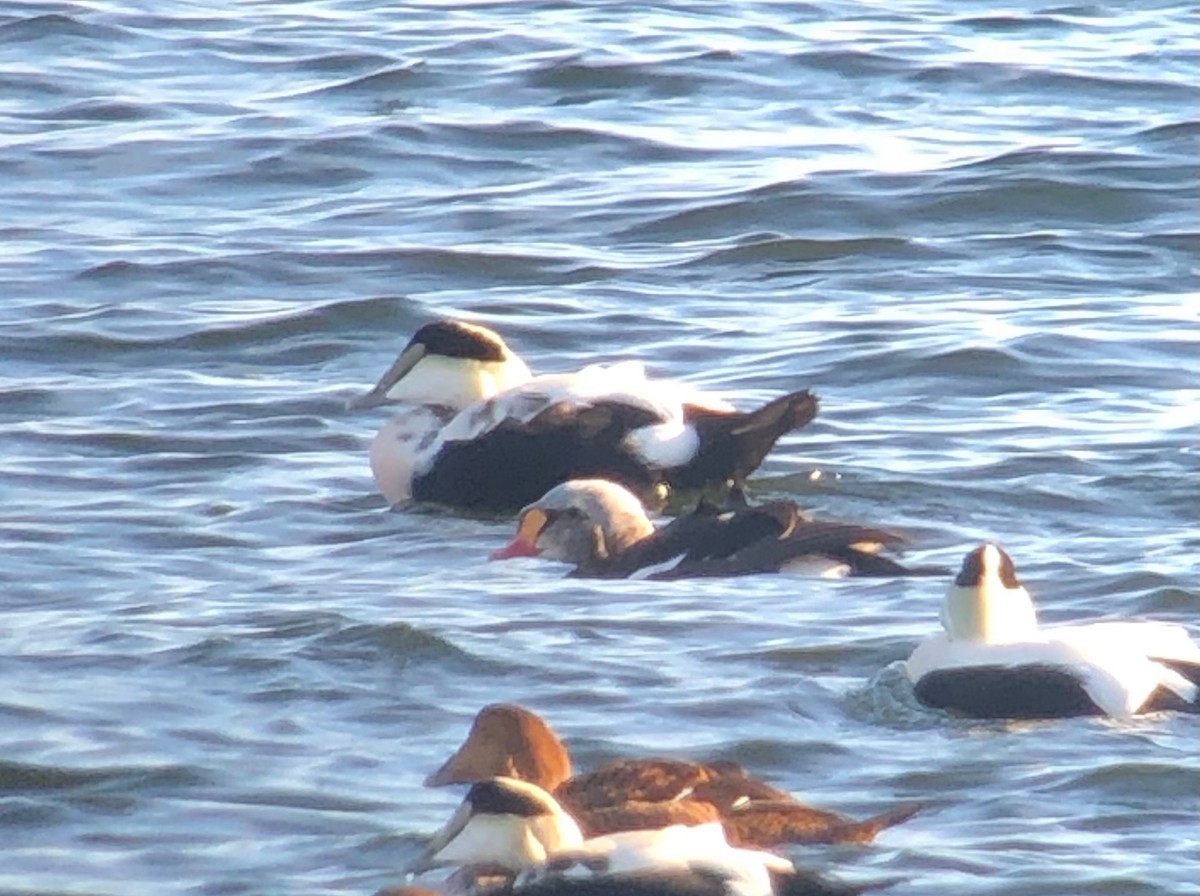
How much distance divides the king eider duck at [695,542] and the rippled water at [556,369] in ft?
0.59

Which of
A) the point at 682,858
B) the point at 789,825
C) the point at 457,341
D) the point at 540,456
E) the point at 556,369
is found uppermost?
the point at 682,858

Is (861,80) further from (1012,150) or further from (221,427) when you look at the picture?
(221,427)

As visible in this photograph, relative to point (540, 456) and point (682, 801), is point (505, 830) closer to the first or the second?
point (682, 801)

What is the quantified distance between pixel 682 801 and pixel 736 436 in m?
4.34

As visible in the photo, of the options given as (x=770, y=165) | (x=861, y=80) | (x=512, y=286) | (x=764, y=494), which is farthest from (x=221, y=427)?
(x=861, y=80)

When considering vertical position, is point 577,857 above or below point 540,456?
above

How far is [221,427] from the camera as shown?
12820 mm

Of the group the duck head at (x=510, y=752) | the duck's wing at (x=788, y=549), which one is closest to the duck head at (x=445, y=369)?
the duck's wing at (x=788, y=549)

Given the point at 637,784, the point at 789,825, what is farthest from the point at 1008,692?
the point at 637,784

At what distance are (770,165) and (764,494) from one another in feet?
19.7

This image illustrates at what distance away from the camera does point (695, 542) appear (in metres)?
10.9

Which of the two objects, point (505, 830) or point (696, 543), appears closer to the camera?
point (505, 830)

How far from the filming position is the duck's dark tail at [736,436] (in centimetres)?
1189

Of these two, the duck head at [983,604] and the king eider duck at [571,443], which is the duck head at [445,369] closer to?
the king eider duck at [571,443]
